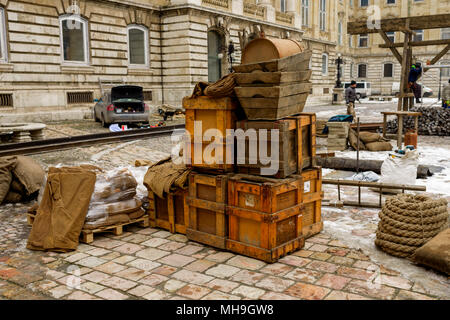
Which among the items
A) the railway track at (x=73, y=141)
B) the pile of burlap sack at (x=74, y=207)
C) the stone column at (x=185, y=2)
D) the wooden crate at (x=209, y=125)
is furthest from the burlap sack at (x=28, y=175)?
the stone column at (x=185, y=2)

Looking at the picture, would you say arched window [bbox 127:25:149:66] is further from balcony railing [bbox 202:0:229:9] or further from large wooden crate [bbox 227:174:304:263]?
large wooden crate [bbox 227:174:304:263]

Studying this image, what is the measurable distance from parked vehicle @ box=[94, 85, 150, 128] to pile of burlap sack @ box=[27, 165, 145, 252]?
13.1 m

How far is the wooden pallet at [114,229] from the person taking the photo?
5.55m

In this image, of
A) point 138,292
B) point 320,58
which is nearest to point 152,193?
point 138,292

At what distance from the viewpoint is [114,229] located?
591cm

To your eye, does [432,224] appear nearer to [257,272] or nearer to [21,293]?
[257,272]

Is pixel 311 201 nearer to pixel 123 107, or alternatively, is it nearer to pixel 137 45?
pixel 123 107

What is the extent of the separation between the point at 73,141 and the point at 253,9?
2205 cm

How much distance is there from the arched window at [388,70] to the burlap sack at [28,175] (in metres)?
59.9

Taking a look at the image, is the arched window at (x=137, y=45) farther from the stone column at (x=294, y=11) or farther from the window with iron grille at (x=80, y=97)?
the stone column at (x=294, y=11)

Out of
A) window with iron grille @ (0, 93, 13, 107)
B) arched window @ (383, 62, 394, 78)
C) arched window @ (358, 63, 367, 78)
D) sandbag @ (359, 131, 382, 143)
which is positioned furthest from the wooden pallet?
arched window @ (358, 63, 367, 78)

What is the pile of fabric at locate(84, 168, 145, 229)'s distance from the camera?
18.8ft

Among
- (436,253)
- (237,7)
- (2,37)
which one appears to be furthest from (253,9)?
(436,253)

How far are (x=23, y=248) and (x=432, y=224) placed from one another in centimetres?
490
